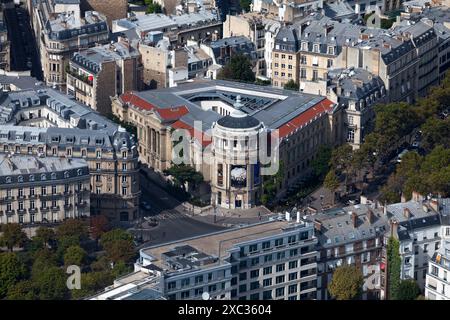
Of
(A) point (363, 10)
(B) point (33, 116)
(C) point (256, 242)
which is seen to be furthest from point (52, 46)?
(C) point (256, 242)

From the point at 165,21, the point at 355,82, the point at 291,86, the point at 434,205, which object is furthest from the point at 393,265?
the point at 165,21

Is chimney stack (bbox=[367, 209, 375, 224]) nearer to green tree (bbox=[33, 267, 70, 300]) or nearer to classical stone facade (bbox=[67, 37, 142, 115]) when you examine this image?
green tree (bbox=[33, 267, 70, 300])

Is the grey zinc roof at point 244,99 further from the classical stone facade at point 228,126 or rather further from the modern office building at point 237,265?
the modern office building at point 237,265

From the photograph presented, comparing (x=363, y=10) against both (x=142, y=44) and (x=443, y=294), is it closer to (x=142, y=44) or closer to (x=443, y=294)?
(x=142, y=44)

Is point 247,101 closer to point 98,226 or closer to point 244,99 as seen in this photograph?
point 244,99

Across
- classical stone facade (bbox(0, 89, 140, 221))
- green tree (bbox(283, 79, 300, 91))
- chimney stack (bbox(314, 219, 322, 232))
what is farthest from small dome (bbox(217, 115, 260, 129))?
green tree (bbox(283, 79, 300, 91))
